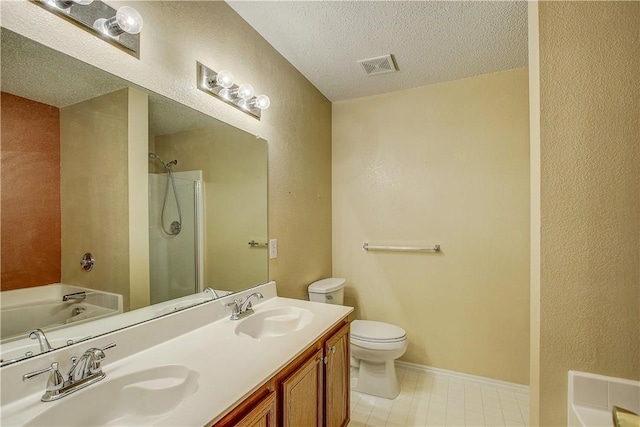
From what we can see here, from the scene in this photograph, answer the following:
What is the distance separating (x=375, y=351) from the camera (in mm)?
2039

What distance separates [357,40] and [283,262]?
1497mm

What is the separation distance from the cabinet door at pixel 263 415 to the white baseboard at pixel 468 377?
186 centimetres

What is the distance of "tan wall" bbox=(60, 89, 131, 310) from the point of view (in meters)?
0.98

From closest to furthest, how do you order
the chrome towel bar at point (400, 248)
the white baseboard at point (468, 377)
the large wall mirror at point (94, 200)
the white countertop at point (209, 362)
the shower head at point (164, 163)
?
the white countertop at point (209, 362), the large wall mirror at point (94, 200), the shower head at point (164, 163), the white baseboard at point (468, 377), the chrome towel bar at point (400, 248)

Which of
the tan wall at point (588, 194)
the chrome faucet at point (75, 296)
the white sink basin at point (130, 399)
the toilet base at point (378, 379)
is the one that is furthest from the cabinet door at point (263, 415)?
the toilet base at point (378, 379)

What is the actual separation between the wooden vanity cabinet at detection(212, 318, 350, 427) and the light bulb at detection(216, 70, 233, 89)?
1.31 metres

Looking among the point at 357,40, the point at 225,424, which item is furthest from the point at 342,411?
the point at 357,40

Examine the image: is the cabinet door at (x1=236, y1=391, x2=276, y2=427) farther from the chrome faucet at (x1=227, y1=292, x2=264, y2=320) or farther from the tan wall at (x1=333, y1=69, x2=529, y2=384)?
the tan wall at (x1=333, y1=69, x2=529, y2=384)

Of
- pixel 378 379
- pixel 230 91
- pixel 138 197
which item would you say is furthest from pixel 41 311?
pixel 378 379

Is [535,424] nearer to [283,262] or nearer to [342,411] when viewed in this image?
[342,411]

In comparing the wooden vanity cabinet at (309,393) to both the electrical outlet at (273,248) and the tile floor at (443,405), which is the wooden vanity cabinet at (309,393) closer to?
the tile floor at (443,405)

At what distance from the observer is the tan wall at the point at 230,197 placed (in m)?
1.47

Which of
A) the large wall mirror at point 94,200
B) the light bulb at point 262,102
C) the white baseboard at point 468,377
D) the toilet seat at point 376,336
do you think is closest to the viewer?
the large wall mirror at point 94,200

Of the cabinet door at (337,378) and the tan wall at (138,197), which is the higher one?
the tan wall at (138,197)
